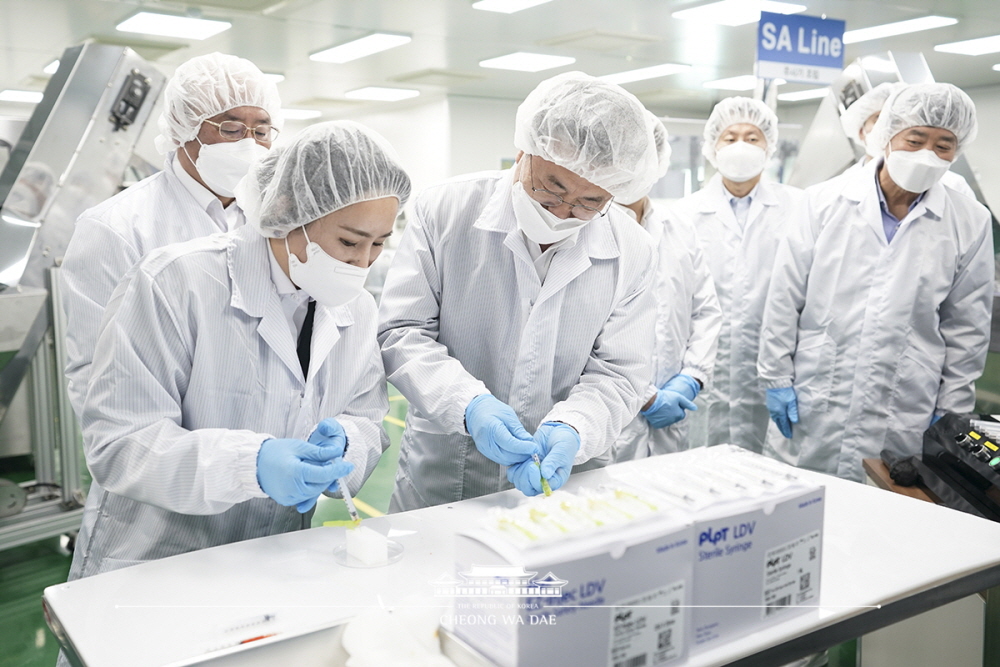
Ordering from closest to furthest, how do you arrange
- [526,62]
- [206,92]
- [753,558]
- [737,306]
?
[753,558] < [206,92] < [737,306] < [526,62]

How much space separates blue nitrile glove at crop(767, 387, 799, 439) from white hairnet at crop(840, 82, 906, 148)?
62.4 inches

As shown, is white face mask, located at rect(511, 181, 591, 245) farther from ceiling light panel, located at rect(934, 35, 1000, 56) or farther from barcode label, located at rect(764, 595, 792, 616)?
ceiling light panel, located at rect(934, 35, 1000, 56)

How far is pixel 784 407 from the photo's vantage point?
2.77 metres

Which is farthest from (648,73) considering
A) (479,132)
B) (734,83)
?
(479,132)

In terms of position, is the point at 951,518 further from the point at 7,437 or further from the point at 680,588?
the point at 7,437

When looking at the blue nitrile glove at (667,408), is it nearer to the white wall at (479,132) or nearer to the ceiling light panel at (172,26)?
the ceiling light panel at (172,26)

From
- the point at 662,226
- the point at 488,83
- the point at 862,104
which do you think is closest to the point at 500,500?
the point at 662,226

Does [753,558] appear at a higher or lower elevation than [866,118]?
lower

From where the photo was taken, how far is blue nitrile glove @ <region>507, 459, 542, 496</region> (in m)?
1.47

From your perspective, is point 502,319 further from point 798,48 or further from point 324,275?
point 798,48

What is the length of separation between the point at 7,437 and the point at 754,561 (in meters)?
4.23

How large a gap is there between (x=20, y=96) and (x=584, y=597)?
10.8m

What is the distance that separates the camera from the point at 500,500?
5.12 ft

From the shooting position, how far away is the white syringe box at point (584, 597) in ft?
2.91
